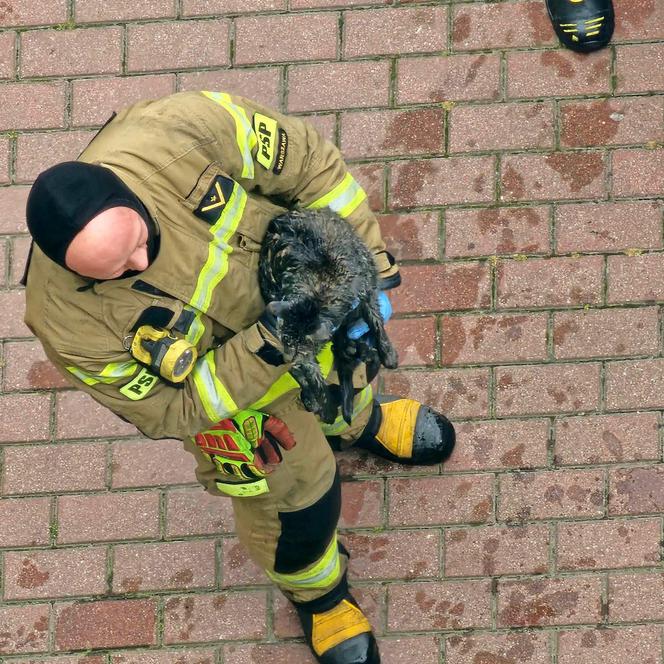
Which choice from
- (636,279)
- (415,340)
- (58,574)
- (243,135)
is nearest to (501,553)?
(415,340)

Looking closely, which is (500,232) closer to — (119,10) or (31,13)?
(119,10)

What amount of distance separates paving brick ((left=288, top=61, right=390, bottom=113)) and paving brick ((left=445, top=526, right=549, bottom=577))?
199 centimetres

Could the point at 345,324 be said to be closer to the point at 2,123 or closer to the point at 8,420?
the point at 8,420

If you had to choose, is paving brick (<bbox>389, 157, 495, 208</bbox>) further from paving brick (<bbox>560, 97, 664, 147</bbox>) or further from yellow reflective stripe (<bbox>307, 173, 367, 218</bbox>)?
yellow reflective stripe (<bbox>307, 173, 367, 218</bbox>)

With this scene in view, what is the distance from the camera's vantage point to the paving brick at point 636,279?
4.17 m

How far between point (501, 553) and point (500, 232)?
1.40 meters

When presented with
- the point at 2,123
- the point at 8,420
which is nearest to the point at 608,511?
the point at 8,420

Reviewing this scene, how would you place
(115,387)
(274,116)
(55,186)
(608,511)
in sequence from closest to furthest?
(55,186) → (115,387) → (274,116) → (608,511)

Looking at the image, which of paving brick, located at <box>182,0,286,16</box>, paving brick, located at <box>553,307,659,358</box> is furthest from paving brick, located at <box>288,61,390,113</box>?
paving brick, located at <box>553,307,659,358</box>

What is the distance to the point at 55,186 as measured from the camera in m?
2.60

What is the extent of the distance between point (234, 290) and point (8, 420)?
1.77 metres

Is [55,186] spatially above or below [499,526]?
above

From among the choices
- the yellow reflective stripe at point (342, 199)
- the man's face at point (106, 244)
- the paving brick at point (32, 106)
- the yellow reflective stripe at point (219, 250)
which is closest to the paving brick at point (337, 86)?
the paving brick at point (32, 106)

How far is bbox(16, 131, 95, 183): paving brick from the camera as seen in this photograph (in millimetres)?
4359
